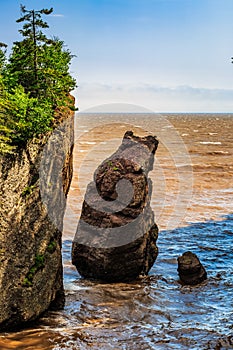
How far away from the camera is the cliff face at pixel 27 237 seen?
10258 mm

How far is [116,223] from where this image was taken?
51.6 ft

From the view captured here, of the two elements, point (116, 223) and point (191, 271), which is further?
point (191, 271)

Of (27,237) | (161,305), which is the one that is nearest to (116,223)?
(161,305)

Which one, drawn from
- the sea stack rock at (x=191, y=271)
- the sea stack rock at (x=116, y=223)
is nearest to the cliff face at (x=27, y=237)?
the sea stack rock at (x=116, y=223)

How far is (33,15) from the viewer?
41.3 ft

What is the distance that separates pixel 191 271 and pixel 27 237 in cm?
749

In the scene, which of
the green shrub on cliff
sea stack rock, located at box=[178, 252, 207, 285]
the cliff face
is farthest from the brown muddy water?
the green shrub on cliff

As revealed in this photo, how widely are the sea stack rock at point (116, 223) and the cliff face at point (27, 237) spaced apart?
3.56 metres

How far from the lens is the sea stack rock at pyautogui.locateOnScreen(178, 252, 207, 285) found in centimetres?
1611

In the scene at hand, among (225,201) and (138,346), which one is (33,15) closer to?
(138,346)

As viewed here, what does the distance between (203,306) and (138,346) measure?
12.4ft

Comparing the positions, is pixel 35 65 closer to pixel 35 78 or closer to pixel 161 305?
pixel 35 78

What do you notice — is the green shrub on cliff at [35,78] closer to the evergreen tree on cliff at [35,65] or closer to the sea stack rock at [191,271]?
the evergreen tree on cliff at [35,65]

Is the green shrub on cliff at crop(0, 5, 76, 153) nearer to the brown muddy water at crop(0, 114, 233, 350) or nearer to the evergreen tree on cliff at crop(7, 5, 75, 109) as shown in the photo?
the evergreen tree on cliff at crop(7, 5, 75, 109)
